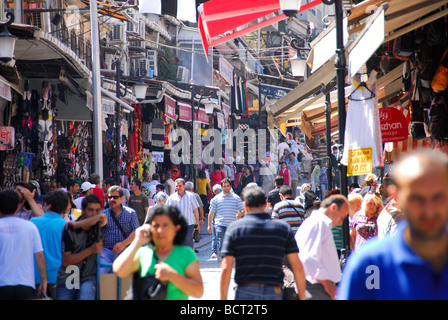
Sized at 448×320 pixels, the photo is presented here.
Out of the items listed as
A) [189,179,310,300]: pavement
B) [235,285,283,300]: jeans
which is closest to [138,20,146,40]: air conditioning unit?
[189,179,310,300]: pavement

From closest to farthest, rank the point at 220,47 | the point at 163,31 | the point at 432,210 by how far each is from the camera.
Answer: the point at 432,210 < the point at 163,31 < the point at 220,47

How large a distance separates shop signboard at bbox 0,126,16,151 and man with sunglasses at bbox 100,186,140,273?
20.1ft

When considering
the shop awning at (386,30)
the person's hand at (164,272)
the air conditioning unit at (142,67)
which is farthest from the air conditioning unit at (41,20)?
the person's hand at (164,272)

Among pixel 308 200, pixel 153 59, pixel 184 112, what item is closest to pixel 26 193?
pixel 308 200

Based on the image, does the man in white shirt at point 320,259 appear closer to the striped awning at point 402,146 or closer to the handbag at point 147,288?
the handbag at point 147,288

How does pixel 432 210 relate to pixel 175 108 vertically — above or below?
below

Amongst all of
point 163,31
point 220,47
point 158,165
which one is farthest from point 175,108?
point 220,47

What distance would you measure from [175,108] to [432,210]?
2672 cm

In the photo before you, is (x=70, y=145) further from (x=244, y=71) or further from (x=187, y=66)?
(x=244, y=71)

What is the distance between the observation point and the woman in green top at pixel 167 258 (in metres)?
5.08

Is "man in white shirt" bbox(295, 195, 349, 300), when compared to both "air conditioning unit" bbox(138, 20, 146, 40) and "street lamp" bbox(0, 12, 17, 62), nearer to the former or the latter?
"street lamp" bbox(0, 12, 17, 62)

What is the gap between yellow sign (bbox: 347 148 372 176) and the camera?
8484 mm
